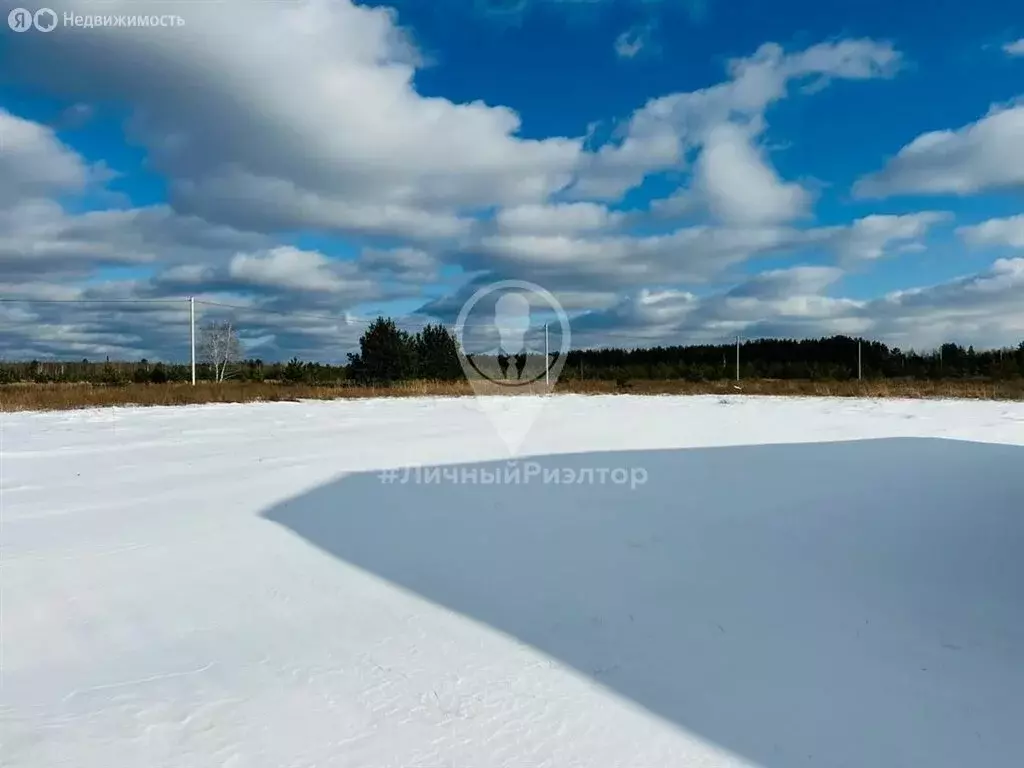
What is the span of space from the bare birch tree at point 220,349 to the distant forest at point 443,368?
156 millimetres

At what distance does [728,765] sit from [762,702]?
0.89 feet

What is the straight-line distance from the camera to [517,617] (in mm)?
1996

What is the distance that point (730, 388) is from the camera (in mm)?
15133

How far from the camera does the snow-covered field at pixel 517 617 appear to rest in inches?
53.8

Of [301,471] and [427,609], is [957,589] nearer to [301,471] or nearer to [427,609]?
[427,609]

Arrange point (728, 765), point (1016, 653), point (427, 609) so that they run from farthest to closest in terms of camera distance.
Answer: point (427, 609) → point (1016, 653) → point (728, 765)

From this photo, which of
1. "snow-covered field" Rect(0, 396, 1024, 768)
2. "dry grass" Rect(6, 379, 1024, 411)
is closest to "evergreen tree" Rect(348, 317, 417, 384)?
"dry grass" Rect(6, 379, 1024, 411)

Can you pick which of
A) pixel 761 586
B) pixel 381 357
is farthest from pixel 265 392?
pixel 761 586

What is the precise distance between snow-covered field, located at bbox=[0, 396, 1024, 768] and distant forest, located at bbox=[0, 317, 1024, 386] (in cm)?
1307

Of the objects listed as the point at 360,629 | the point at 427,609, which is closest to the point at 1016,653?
the point at 427,609

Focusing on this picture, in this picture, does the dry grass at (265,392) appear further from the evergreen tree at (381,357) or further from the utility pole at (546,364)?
the evergreen tree at (381,357)

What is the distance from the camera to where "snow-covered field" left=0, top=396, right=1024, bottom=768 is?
1.37 m
